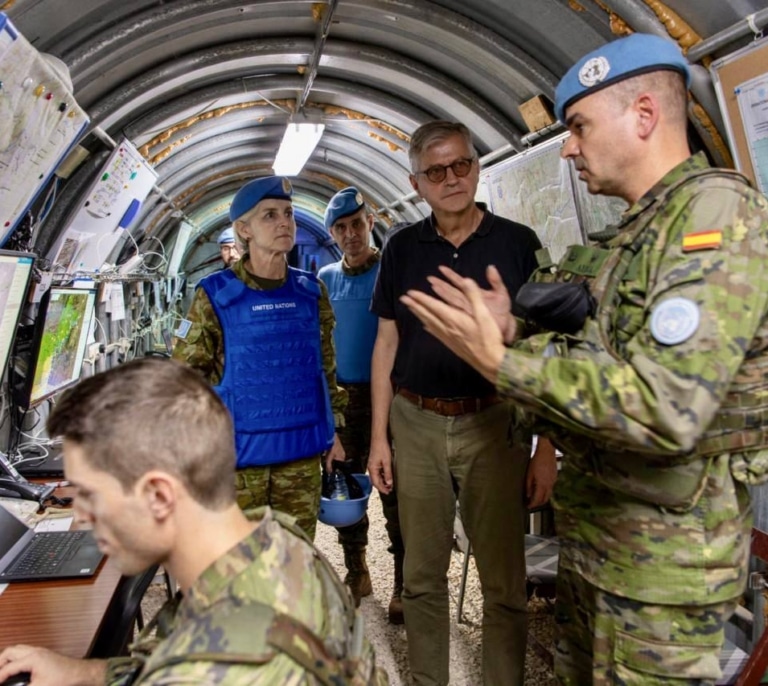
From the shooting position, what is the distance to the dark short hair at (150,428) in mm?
985

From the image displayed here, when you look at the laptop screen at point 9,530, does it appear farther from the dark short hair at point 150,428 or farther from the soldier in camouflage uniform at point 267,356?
the dark short hair at point 150,428

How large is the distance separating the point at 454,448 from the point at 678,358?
1.17 meters

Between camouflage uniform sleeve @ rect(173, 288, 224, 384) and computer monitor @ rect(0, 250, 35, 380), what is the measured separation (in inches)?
26.6

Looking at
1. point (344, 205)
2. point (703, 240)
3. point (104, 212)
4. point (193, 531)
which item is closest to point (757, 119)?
point (703, 240)

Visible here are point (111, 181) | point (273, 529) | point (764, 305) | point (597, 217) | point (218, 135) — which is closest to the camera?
point (273, 529)

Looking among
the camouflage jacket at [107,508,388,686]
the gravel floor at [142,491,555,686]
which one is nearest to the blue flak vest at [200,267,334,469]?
the gravel floor at [142,491,555,686]

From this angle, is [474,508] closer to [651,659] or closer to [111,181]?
[651,659]

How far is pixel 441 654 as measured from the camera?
7.82ft

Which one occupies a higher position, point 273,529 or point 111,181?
point 111,181

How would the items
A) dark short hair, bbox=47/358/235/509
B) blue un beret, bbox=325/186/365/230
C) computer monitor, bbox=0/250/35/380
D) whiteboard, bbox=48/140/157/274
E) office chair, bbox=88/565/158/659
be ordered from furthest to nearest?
whiteboard, bbox=48/140/157/274 → blue un beret, bbox=325/186/365/230 → computer monitor, bbox=0/250/35/380 → office chair, bbox=88/565/158/659 → dark short hair, bbox=47/358/235/509

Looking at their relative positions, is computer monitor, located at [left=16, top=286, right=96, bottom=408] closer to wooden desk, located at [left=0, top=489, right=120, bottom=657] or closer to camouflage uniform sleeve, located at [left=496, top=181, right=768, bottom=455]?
wooden desk, located at [left=0, top=489, right=120, bottom=657]

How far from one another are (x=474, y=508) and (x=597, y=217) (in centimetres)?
177

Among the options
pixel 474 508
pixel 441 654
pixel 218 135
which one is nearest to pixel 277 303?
pixel 474 508

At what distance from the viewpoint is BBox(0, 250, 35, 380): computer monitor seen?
2.43 metres
